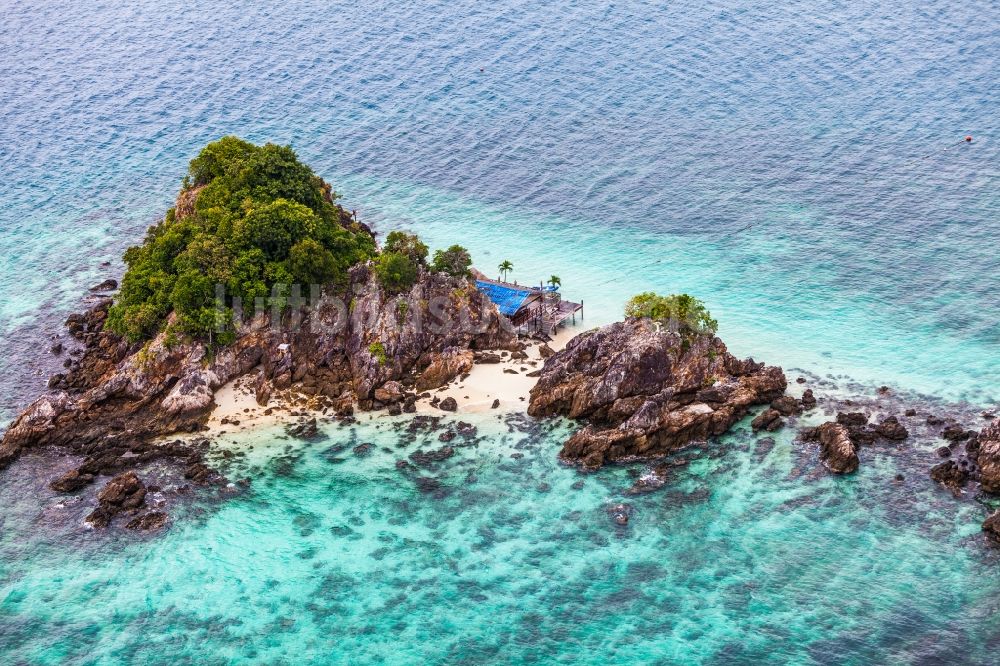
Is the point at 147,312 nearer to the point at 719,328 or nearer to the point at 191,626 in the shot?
the point at 191,626

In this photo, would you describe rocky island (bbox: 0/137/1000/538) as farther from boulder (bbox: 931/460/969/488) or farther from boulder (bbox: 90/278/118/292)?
boulder (bbox: 90/278/118/292)

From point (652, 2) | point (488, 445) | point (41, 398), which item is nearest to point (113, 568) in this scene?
point (41, 398)

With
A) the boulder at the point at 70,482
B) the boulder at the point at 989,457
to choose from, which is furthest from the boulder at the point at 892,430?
the boulder at the point at 70,482

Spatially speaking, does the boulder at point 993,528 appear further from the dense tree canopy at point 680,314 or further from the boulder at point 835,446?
the dense tree canopy at point 680,314

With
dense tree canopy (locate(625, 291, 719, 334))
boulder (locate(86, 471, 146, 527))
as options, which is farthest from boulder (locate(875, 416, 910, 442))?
boulder (locate(86, 471, 146, 527))

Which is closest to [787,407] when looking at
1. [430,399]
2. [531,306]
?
[531,306]

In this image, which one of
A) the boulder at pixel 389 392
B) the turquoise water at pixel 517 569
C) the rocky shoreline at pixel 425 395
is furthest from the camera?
the boulder at pixel 389 392
